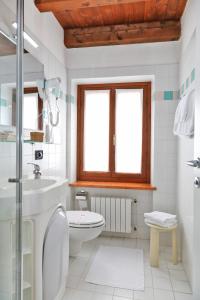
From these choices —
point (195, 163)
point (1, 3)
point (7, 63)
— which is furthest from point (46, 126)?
point (195, 163)

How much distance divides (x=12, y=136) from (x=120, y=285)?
1.43 m

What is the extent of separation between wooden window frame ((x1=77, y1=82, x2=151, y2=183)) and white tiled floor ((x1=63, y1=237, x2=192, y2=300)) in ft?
3.08

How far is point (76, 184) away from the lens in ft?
8.75

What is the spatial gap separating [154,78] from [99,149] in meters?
1.10

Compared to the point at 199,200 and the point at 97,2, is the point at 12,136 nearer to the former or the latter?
the point at 199,200

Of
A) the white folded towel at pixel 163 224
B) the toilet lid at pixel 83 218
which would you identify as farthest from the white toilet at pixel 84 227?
the white folded towel at pixel 163 224

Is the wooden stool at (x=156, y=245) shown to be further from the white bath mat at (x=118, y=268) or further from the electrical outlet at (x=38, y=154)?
the electrical outlet at (x=38, y=154)

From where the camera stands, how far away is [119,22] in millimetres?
2375

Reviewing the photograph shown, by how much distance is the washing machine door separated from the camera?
1.27 metres

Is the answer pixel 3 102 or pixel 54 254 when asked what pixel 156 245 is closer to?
pixel 54 254

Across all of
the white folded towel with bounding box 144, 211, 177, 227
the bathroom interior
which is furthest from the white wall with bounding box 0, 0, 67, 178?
the white folded towel with bounding box 144, 211, 177, 227

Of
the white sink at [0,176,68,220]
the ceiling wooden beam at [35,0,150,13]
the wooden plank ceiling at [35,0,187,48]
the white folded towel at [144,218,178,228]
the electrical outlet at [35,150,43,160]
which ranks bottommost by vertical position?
the white folded towel at [144,218,178,228]

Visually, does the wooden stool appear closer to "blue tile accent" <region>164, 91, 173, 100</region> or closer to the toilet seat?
the toilet seat

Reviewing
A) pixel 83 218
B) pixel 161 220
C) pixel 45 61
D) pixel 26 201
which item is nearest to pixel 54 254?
pixel 26 201
